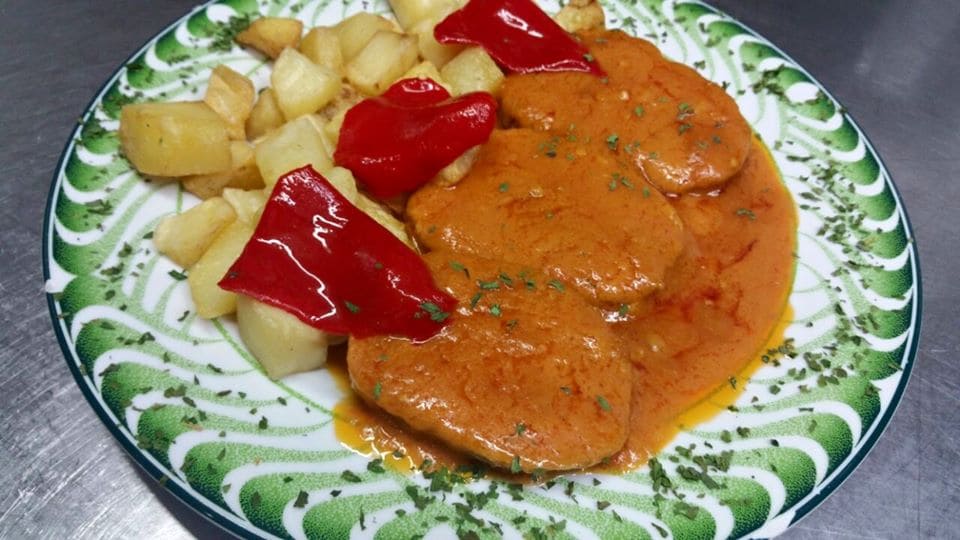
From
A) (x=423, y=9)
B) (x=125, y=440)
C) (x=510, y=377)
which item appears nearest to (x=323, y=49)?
(x=423, y=9)

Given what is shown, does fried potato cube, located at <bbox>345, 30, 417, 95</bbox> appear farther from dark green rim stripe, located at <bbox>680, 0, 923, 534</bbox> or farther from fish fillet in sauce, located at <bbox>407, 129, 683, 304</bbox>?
dark green rim stripe, located at <bbox>680, 0, 923, 534</bbox>

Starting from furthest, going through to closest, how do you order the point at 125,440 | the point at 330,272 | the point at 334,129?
the point at 334,129, the point at 330,272, the point at 125,440

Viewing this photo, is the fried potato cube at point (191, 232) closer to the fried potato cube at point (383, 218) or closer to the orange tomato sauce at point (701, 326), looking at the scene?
the fried potato cube at point (383, 218)

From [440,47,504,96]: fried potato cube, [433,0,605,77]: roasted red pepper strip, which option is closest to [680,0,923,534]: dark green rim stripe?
[433,0,605,77]: roasted red pepper strip

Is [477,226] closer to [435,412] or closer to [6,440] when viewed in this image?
[435,412]

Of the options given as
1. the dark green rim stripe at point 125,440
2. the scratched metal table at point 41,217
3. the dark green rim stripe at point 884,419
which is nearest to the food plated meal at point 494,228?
the dark green rim stripe at point 125,440

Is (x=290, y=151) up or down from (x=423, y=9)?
down

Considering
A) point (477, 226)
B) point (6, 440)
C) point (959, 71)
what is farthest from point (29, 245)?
point (959, 71)

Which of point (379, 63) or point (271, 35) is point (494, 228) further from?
point (271, 35)
